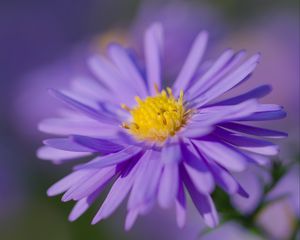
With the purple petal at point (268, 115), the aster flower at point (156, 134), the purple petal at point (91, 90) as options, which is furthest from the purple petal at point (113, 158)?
the purple petal at point (91, 90)

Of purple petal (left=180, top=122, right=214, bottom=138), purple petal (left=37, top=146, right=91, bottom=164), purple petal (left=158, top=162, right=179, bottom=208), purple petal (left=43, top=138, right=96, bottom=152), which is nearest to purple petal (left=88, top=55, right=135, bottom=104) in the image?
purple petal (left=37, top=146, right=91, bottom=164)

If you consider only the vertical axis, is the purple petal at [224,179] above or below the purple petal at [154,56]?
below

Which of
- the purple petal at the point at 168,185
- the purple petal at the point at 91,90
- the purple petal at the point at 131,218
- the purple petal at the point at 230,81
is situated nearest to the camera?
the purple petal at the point at 168,185

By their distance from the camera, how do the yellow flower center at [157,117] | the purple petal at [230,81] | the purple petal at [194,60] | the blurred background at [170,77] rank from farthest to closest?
the blurred background at [170,77] → the purple petal at [194,60] → the yellow flower center at [157,117] → the purple petal at [230,81]

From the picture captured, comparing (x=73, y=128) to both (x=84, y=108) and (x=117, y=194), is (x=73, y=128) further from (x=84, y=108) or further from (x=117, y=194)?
(x=117, y=194)

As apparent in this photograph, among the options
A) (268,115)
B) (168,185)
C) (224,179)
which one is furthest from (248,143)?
(168,185)

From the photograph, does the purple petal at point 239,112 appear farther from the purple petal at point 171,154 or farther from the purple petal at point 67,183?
the purple petal at point 67,183

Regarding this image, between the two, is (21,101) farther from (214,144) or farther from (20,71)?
(214,144)
